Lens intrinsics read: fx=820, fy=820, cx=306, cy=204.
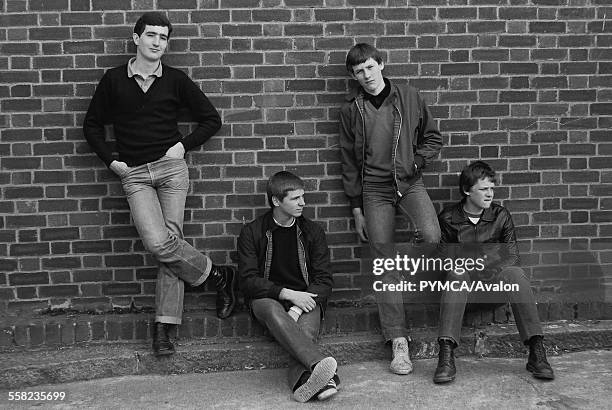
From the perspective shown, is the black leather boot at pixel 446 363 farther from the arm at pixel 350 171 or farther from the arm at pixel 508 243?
the arm at pixel 350 171

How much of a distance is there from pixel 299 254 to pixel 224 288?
0.55 meters

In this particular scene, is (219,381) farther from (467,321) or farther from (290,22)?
(290,22)

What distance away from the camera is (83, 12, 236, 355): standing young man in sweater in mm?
4844

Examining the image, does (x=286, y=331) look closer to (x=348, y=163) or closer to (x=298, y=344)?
(x=298, y=344)

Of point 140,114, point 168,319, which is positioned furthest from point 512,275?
point 140,114

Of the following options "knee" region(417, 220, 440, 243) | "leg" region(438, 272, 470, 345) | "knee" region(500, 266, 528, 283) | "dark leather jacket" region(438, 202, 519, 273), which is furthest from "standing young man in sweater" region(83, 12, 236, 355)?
"knee" region(500, 266, 528, 283)

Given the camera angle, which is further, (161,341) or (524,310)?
(161,341)

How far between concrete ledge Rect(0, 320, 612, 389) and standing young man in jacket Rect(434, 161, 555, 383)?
0.34 m

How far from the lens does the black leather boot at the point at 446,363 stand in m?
4.59

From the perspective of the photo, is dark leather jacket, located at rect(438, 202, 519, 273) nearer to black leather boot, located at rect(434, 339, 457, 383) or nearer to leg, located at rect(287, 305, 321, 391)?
black leather boot, located at rect(434, 339, 457, 383)

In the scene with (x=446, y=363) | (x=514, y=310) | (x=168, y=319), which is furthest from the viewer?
(x=168, y=319)

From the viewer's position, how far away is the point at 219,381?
15.6ft

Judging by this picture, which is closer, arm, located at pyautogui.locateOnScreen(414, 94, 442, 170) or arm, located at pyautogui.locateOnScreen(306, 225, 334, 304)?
arm, located at pyautogui.locateOnScreen(306, 225, 334, 304)

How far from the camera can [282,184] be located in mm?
4816
